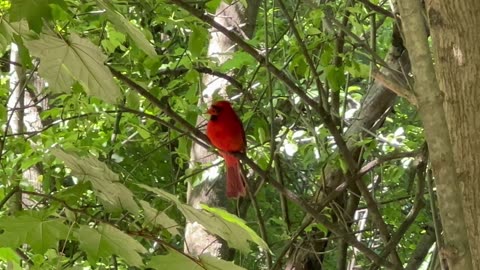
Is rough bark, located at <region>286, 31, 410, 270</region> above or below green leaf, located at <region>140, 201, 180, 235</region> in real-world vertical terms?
above

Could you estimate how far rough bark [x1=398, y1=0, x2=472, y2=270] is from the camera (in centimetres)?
99

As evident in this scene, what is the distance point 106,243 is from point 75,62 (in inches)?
8.9

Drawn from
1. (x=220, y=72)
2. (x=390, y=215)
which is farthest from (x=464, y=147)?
(x=390, y=215)

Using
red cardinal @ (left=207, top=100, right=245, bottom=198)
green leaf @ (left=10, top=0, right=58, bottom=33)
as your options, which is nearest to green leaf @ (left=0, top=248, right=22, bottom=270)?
green leaf @ (left=10, top=0, right=58, bottom=33)

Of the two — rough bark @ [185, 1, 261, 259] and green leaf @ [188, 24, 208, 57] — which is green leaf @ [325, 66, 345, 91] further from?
rough bark @ [185, 1, 261, 259]

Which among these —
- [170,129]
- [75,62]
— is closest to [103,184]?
[75,62]

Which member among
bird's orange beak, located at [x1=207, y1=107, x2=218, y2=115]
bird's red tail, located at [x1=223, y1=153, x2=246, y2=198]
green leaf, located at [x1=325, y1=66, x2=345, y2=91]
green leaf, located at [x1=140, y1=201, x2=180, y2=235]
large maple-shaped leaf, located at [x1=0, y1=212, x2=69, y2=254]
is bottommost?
large maple-shaped leaf, located at [x1=0, y1=212, x2=69, y2=254]

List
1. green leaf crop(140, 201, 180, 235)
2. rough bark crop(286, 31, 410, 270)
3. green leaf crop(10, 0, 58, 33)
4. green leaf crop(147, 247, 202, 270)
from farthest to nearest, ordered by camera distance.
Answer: rough bark crop(286, 31, 410, 270) → green leaf crop(140, 201, 180, 235) → green leaf crop(147, 247, 202, 270) → green leaf crop(10, 0, 58, 33)

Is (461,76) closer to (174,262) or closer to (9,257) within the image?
(174,262)

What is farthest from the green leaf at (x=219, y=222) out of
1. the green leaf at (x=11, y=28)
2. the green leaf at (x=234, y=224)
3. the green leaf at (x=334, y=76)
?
the green leaf at (x=334, y=76)

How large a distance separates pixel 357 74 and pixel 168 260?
1.46 m

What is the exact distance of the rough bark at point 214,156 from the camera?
8.60 ft

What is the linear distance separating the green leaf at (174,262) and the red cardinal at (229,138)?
161cm

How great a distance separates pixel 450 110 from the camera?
102 cm
